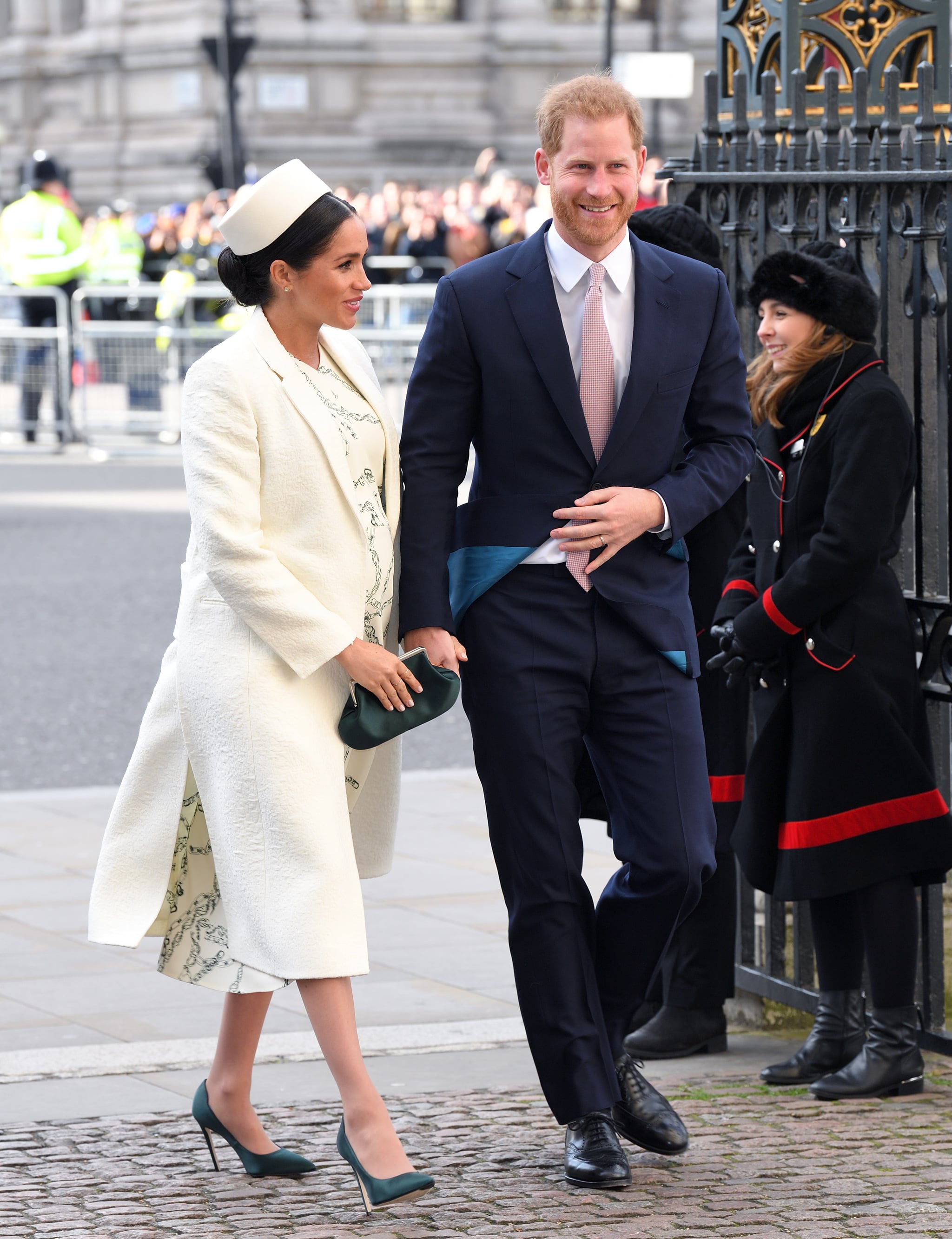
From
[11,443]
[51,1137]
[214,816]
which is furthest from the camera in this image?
[11,443]

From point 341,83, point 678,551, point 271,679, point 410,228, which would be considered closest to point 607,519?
point 678,551

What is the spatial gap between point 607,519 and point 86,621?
7774mm

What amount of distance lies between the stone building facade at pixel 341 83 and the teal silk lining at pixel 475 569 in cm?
3576

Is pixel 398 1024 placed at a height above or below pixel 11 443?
below

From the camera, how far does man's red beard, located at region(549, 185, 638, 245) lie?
4.27 metres

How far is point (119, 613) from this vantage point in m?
11.9

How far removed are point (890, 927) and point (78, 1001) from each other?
1.93 m

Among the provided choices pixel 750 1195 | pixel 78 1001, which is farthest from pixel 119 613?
pixel 750 1195

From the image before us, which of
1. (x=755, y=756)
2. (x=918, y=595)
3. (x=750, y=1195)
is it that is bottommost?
(x=750, y=1195)

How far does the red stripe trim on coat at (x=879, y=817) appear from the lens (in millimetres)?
4918

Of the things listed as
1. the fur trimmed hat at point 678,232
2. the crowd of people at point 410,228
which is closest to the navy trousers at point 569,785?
the fur trimmed hat at point 678,232

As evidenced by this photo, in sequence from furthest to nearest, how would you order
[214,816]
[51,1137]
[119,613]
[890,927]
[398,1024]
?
1. [119,613]
2. [398,1024]
3. [890,927]
4. [51,1137]
5. [214,816]

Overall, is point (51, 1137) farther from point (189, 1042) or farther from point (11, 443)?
point (11, 443)

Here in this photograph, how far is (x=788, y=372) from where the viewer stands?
16.5 ft
